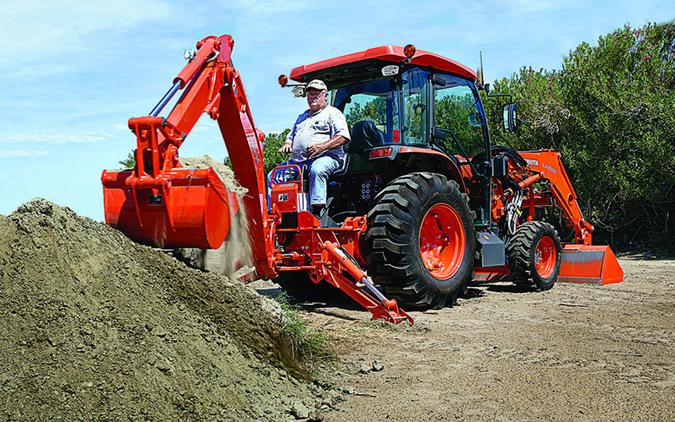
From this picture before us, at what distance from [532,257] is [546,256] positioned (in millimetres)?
801

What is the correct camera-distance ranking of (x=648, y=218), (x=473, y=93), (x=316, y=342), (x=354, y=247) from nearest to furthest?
(x=316, y=342), (x=354, y=247), (x=473, y=93), (x=648, y=218)

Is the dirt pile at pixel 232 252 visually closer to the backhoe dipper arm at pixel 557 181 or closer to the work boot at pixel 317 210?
the work boot at pixel 317 210

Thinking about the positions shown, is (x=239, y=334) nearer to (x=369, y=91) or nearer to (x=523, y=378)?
(x=523, y=378)

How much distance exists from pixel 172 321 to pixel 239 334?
19.6 inches

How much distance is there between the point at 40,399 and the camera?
10.0ft

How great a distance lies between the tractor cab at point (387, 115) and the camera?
7.30m

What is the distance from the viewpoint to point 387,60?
7.30 m

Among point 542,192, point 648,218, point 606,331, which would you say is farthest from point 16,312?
point 648,218

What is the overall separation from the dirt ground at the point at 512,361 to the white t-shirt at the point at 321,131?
1670mm

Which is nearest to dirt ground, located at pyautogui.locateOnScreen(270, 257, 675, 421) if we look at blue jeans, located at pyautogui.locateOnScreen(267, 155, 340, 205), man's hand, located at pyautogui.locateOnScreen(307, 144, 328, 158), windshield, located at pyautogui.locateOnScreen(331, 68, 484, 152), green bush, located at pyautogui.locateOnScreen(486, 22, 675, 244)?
blue jeans, located at pyautogui.locateOnScreen(267, 155, 340, 205)

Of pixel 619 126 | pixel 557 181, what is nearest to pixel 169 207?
pixel 557 181

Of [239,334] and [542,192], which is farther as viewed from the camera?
[542,192]

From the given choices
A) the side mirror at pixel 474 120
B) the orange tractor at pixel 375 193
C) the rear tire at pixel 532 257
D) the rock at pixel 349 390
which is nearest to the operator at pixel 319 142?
the orange tractor at pixel 375 193

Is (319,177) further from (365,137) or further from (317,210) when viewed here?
(365,137)
